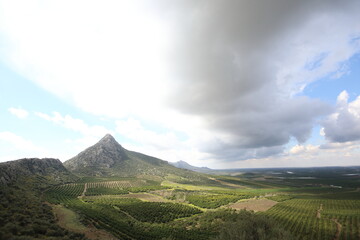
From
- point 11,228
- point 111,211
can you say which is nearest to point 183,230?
point 111,211

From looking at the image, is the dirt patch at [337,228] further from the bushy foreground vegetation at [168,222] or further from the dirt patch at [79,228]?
the dirt patch at [79,228]

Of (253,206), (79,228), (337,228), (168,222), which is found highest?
(79,228)

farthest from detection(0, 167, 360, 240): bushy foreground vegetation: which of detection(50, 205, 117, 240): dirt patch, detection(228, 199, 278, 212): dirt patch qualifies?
detection(228, 199, 278, 212): dirt patch

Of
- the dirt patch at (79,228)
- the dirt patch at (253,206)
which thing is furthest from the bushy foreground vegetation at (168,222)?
the dirt patch at (253,206)

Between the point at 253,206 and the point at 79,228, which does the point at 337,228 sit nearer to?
the point at 253,206

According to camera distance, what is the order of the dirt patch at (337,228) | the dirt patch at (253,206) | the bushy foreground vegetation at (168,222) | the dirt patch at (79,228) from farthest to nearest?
1. the dirt patch at (253,206)
2. the dirt patch at (337,228)
3. the dirt patch at (79,228)
4. the bushy foreground vegetation at (168,222)

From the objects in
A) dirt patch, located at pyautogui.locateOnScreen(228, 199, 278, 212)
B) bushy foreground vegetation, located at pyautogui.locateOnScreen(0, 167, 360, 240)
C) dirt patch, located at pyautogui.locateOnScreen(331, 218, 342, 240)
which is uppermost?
bushy foreground vegetation, located at pyautogui.locateOnScreen(0, 167, 360, 240)

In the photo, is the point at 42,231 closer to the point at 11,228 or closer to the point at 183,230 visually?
the point at 11,228

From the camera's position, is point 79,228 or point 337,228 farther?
point 337,228

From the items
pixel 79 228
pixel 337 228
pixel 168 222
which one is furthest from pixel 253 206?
pixel 79 228

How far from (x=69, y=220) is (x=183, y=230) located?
39481 millimetres

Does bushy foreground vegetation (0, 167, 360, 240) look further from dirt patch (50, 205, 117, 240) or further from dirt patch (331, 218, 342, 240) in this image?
dirt patch (50, 205, 117, 240)

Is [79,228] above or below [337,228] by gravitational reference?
above

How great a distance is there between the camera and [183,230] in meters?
67.1
